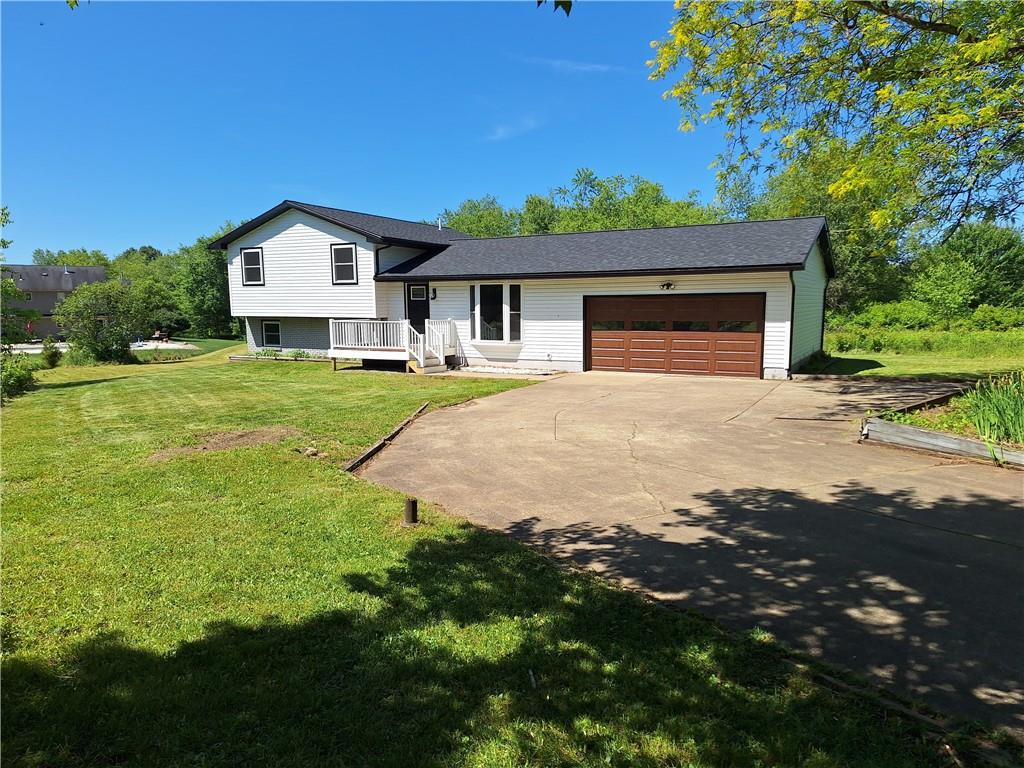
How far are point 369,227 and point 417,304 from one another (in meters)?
3.70

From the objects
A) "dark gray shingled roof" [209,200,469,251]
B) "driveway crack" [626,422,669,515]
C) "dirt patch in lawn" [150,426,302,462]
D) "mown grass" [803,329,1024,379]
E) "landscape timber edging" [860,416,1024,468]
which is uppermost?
"dark gray shingled roof" [209,200,469,251]

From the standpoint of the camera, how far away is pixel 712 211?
→ 177 feet

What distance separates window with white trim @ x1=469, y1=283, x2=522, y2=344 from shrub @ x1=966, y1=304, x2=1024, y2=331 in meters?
24.6

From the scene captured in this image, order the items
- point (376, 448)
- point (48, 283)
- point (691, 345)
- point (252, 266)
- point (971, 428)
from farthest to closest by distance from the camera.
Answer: point (48, 283), point (252, 266), point (691, 345), point (376, 448), point (971, 428)

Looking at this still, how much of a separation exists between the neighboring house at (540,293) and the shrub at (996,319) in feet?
47.5

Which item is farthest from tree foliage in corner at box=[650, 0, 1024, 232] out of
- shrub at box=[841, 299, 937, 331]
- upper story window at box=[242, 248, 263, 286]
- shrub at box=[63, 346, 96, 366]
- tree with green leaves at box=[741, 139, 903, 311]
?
shrub at box=[63, 346, 96, 366]

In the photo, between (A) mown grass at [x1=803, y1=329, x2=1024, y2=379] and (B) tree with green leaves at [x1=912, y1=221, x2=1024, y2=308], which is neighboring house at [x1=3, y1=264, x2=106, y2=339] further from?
(B) tree with green leaves at [x1=912, y1=221, x2=1024, y2=308]

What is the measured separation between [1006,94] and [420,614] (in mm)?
10914

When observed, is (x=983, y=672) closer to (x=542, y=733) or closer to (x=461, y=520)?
(x=542, y=733)

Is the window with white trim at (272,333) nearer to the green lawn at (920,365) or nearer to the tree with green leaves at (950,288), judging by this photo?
the green lawn at (920,365)

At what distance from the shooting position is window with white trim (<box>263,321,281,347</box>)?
83.1 feet

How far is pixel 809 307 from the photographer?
18219 mm

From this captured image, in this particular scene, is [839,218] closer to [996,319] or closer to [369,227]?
[996,319]

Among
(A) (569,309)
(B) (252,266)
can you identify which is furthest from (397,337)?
(B) (252,266)
